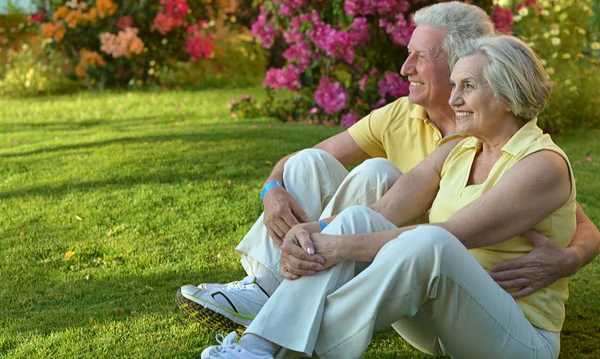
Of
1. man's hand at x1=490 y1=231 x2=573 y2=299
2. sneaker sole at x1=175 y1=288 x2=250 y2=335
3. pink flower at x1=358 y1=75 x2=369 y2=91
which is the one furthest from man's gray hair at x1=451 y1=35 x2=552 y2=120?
pink flower at x1=358 y1=75 x2=369 y2=91

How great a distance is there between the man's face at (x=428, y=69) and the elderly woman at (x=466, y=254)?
16.7 inches

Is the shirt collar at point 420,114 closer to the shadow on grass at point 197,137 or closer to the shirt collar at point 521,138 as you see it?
the shirt collar at point 521,138

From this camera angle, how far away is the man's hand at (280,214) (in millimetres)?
2893

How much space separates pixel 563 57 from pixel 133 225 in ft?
15.7

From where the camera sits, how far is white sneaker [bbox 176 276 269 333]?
114 inches

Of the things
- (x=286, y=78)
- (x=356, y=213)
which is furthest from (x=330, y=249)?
(x=286, y=78)

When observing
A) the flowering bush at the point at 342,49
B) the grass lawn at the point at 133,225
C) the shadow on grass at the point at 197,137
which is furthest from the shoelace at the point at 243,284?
the flowering bush at the point at 342,49

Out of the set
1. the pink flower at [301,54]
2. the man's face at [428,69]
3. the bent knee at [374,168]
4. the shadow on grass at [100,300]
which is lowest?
the shadow on grass at [100,300]

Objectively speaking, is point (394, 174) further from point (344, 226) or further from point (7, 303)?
point (7, 303)

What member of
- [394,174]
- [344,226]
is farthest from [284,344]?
[394,174]

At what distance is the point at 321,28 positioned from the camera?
7.07 m

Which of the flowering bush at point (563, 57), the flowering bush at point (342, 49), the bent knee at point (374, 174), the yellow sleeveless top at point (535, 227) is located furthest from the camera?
the flowering bush at point (563, 57)

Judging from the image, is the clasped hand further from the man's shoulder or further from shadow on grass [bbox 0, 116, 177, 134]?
shadow on grass [bbox 0, 116, 177, 134]

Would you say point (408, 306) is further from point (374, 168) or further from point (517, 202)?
point (374, 168)
